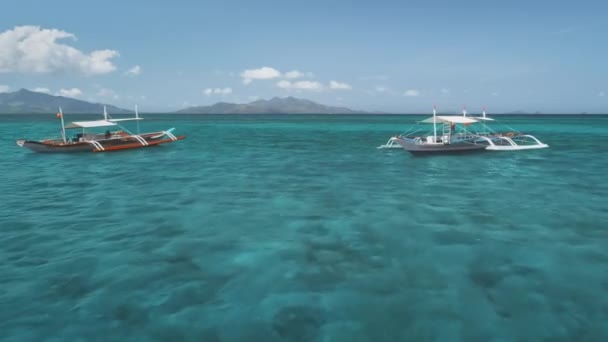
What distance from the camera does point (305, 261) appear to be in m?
12.6

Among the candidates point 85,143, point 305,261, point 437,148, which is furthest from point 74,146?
point 437,148

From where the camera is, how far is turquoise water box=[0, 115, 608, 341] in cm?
898

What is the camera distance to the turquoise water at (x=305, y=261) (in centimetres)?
898

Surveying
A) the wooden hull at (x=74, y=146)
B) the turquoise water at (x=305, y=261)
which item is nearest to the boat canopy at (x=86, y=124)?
the wooden hull at (x=74, y=146)

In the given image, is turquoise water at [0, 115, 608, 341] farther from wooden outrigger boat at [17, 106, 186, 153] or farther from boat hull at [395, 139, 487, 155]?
wooden outrigger boat at [17, 106, 186, 153]

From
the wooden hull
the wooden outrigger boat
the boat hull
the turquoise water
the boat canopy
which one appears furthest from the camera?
the boat canopy

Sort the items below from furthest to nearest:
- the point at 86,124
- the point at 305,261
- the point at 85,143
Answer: the point at 86,124, the point at 85,143, the point at 305,261

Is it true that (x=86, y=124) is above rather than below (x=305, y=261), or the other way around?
above

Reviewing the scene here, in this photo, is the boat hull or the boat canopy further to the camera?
the boat canopy

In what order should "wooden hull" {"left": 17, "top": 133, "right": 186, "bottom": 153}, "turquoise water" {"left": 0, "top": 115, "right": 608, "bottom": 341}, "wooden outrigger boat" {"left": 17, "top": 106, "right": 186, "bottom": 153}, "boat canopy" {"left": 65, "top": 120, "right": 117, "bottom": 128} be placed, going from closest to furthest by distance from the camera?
"turquoise water" {"left": 0, "top": 115, "right": 608, "bottom": 341}, "wooden hull" {"left": 17, "top": 133, "right": 186, "bottom": 153}, "wooden outrigger boat" {"left": 17, "top": 106, "right": 186, "bottom": 153}, "boat canopy" {"left": 65, "top": 120, "right": 117, "bottom": 128}

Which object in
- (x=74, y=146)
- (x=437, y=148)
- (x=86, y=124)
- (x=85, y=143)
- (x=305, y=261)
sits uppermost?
(x=86, y=124)

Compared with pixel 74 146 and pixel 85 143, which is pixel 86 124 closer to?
pixel 85 143

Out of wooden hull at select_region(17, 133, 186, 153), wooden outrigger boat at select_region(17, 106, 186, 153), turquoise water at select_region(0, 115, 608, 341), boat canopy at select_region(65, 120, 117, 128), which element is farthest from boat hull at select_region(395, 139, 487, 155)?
boat canopy at select_region(65, 120, 117, 128)

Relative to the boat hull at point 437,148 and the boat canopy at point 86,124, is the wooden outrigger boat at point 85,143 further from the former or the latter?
the boat hull at point 437,148
